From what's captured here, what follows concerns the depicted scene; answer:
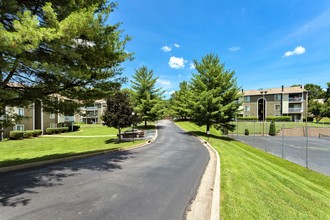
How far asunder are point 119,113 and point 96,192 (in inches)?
683

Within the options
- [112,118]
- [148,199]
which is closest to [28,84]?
[148,199]

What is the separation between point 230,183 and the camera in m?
7.44

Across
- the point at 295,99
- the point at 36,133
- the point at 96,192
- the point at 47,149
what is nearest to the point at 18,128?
the point at 36,133

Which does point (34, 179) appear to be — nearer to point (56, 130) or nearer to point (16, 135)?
point (16, 135)

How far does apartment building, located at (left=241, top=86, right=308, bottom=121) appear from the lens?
55938mm

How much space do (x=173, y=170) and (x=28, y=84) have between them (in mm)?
7054

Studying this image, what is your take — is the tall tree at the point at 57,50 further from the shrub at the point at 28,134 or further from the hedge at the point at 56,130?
the hedge at the point at 56,130

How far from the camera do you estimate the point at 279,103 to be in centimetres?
5772

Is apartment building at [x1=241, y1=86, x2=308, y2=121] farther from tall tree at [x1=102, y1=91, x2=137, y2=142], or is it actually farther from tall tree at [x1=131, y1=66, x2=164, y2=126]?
tall tree at [x1=102, y1=91, x2=137, y2=142]

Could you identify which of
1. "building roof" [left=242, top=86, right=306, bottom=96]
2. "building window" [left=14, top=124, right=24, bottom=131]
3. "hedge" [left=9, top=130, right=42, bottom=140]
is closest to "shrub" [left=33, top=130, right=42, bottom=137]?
"hedge" [left=9, top=130, right=42, bottom=140]

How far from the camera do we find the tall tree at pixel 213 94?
26.5 m

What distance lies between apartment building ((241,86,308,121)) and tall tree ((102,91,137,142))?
38.9 meters

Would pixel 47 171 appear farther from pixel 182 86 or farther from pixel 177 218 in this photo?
pixel 182 86

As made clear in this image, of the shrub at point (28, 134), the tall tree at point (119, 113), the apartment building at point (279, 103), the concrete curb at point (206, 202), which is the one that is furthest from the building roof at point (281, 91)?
the concrete curb at point (206, 202)
